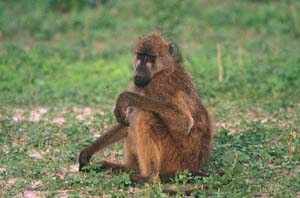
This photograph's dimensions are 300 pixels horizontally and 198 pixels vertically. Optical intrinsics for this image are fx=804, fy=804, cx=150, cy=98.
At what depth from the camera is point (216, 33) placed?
50.7ft

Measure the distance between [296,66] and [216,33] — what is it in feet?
11.3

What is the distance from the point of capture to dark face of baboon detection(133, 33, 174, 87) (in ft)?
24.7

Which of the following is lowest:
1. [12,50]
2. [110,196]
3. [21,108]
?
[110,196]

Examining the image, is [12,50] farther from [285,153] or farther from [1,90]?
[285,153]

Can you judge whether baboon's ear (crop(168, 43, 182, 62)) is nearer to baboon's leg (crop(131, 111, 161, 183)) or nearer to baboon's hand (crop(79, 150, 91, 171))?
baboon's leg (crop(131, 111, 161, 183))

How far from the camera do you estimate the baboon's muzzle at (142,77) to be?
750 cm

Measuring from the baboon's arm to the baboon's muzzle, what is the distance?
201mm

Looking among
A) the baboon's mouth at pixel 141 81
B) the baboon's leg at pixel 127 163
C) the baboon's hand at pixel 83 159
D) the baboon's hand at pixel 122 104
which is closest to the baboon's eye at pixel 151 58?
the baboon's mouth at pixel 141 81

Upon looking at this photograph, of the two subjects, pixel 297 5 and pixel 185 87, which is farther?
pixel 297 5

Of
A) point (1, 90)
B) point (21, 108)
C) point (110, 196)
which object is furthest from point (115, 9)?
point (110, 196)

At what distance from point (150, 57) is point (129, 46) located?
22.6 ft

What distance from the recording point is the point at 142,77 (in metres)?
7.50

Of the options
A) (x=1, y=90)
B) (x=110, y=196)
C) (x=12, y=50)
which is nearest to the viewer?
(x=110, y=196)

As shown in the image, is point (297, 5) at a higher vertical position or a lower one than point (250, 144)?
higher
